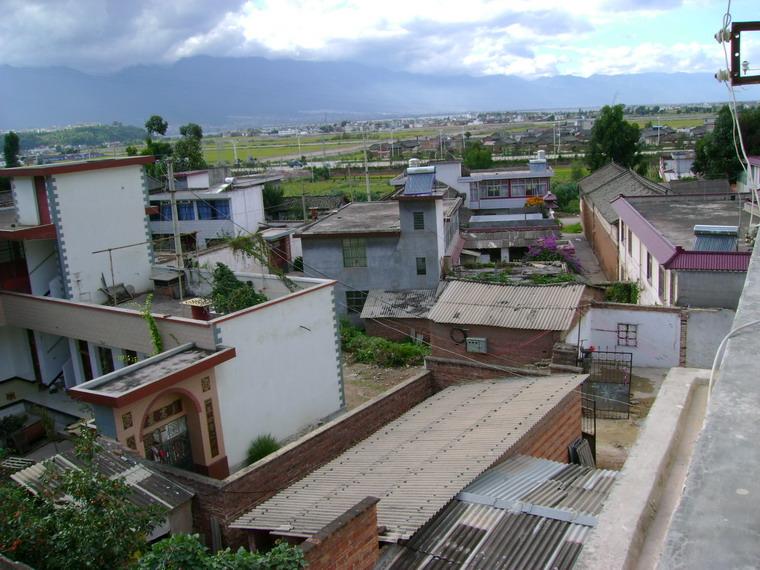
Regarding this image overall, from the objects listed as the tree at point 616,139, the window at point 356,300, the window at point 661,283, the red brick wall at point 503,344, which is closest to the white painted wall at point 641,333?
the red brick wall at point 503,344

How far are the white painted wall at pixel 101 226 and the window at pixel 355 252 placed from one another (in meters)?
9.86

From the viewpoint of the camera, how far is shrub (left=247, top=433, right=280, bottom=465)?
1591 cm

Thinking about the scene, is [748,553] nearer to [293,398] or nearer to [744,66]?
[744,66]

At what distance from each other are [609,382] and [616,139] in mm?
46755

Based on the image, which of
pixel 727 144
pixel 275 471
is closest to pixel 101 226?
pixel 275 471

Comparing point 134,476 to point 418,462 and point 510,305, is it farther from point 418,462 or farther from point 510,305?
point 510,305

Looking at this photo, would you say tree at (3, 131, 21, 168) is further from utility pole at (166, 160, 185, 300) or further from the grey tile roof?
utility pole at (166, 160, 185, 300)

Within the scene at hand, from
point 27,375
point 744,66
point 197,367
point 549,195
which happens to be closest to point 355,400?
point 197,367

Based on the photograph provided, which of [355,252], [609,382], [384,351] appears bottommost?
[384,351]

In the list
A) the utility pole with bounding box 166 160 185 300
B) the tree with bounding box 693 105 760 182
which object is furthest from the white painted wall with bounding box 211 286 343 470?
the tree with bounding box 693 105 760 182

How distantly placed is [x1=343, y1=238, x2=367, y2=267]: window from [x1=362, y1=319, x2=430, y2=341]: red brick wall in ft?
9.84

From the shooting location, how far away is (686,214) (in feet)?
91.1

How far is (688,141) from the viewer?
110 meters

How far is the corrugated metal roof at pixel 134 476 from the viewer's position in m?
11.5
